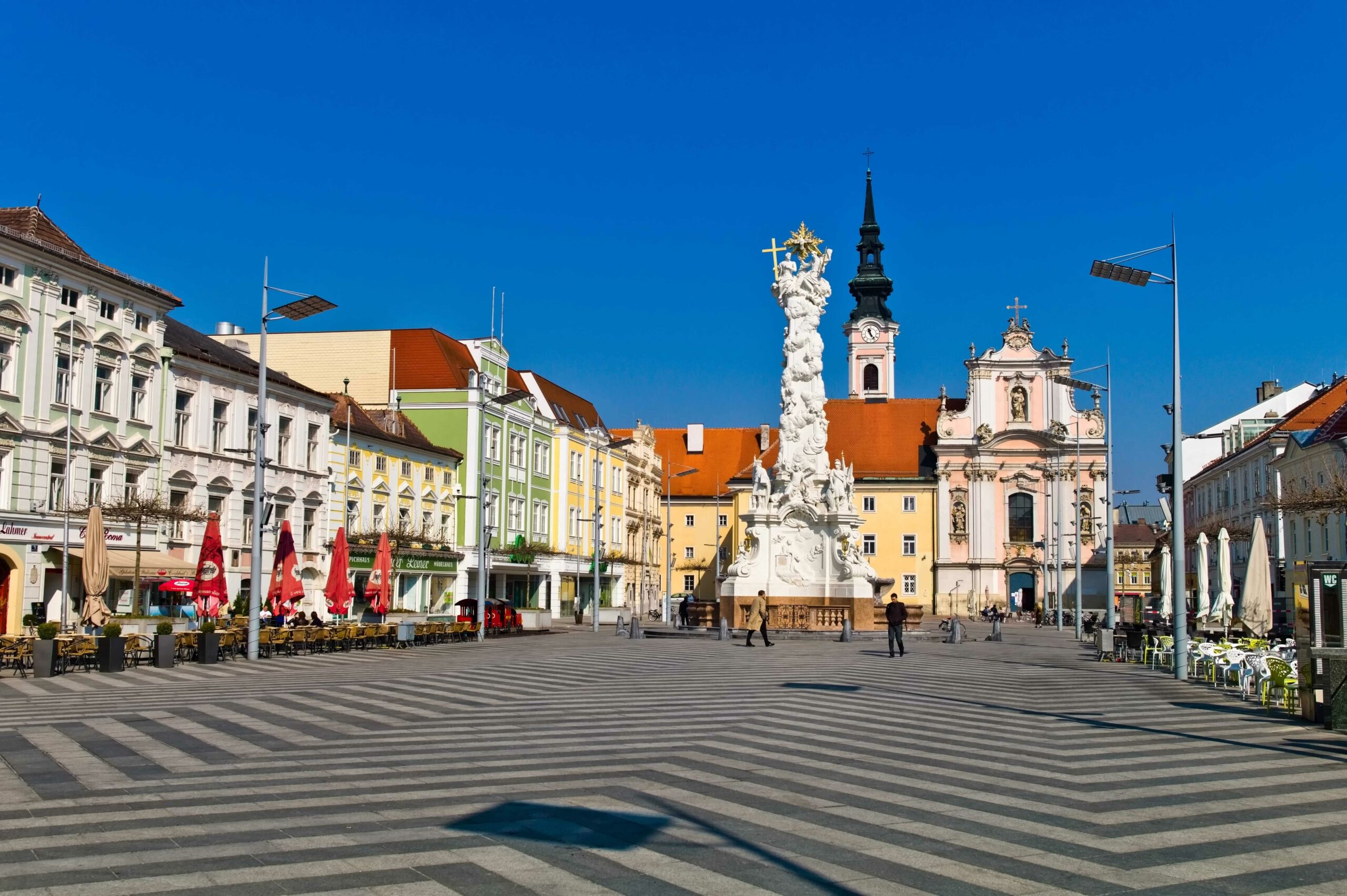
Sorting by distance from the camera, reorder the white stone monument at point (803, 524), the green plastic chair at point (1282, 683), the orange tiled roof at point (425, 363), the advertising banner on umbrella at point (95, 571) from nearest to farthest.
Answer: the green plastic chair at point (1282, 683) < the advertising banner on umbrella at point (95, 571) < the white stone monument at point (803, 524) < the orange tiled roof at point (425, 363)

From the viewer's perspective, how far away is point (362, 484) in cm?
4997

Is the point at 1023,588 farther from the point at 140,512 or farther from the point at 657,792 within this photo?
the point at 657,792

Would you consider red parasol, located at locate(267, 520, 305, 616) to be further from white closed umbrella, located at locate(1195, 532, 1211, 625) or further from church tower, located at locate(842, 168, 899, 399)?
church tower, located at locate(842, 168, 899, 399)

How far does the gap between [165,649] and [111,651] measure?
1.32 metres

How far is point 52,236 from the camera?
3594 cm

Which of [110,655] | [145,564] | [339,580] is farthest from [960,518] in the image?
[110,655]

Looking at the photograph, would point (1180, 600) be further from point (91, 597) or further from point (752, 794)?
point (91, 597)

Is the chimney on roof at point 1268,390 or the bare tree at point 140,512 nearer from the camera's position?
the bare tree at point 140,512

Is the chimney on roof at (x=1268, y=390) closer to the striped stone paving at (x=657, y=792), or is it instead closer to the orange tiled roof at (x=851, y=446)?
the orange tiled roof at (x=851, y=446)

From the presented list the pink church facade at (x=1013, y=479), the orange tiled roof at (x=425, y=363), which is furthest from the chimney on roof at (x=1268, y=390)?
the orange tiled roof at (x=425, y=363)

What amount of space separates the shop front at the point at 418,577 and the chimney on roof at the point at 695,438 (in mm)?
38947

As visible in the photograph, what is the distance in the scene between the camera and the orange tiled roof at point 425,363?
192 feet

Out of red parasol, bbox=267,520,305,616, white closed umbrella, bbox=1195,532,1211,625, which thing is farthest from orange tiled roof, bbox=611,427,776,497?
red parasol, bbox=267,520,305,616

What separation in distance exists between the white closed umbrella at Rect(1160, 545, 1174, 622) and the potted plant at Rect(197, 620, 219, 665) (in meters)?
29.9
